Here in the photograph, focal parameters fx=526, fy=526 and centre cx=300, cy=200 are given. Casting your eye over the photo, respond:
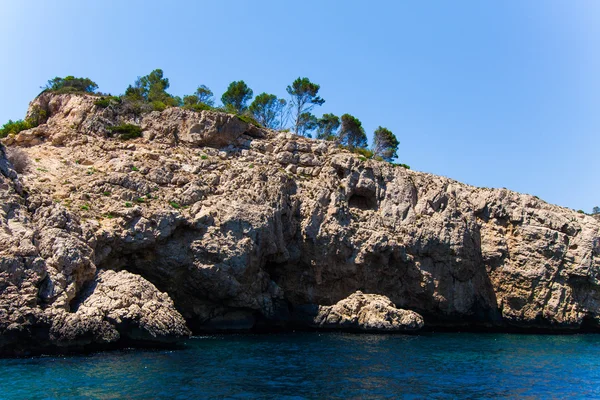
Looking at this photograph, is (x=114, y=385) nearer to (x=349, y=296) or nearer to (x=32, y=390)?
(x=32, y=390)

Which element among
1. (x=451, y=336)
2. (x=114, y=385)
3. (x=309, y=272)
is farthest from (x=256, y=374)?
(x=451, y=336)

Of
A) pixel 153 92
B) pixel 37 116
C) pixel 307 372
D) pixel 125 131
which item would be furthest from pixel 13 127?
pixel 307 372

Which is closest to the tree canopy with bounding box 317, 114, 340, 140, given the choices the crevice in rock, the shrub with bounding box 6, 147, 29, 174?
the crevice in rock

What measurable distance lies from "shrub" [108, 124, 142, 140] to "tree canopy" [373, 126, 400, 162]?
116 ft

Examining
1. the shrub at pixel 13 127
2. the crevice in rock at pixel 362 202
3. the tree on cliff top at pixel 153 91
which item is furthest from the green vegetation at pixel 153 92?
the crevice in rock at pixel 362 202

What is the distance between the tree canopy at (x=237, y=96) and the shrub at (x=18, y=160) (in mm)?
29701

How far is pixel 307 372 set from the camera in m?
23.2

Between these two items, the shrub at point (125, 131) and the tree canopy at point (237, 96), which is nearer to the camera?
the shrub at point (125, 131)

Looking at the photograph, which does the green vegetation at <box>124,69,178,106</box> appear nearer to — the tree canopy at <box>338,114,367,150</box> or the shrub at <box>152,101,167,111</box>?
the shrub at <box>152,101,167,111</box>

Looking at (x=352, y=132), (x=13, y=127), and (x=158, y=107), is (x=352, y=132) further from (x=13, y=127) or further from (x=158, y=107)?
(x=13, y=127)

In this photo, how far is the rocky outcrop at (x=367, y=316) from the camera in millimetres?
37500

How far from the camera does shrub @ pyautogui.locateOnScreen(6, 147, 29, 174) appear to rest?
3469 cm

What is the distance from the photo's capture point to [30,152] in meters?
38.4

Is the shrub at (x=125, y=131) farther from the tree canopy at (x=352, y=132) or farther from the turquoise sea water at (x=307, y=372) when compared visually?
the tree canopy at (x=352, y=132)
